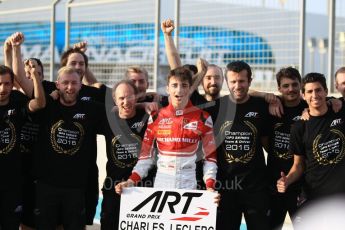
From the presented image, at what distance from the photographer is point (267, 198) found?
5977 mm

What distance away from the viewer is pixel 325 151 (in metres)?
5.69

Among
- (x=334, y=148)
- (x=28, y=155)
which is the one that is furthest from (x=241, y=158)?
(x=28, y=155)

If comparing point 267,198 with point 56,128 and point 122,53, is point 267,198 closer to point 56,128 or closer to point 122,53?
point 56,128

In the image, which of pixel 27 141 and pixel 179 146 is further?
pixel 27 141

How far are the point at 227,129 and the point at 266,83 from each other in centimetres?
230

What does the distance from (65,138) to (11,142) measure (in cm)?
52

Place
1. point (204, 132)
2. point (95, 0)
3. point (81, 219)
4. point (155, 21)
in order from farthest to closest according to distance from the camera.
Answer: point (95, 0), point (155, 21), point (81, 219), point (204, 132)

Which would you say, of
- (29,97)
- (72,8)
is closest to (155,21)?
(72,8)

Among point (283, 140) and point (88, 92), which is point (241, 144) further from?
point (88, 92)

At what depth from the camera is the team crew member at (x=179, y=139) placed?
5.76 meters

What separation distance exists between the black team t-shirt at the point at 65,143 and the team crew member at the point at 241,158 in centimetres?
124

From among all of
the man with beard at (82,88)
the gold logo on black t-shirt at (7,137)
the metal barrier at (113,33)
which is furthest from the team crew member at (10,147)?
the metal barrier at (113,33)

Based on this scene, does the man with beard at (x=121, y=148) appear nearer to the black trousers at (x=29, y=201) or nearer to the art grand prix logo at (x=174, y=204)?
the art grand prix logo at (x=174, y=204)

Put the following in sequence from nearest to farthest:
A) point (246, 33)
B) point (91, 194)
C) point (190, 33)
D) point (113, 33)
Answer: point (91, 194)
point (246, 33)
point (190, 33)
point (113, 33)
